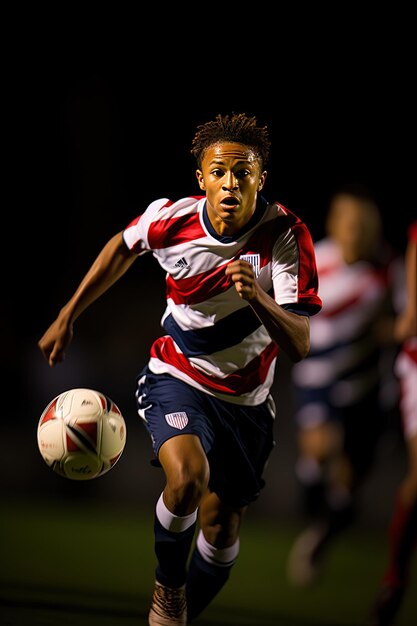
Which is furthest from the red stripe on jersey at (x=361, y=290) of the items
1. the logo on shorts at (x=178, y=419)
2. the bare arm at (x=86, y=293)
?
the logo on shorts at (x=178, y=419)

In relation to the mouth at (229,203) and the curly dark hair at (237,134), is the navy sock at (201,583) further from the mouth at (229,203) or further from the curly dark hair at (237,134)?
the curly dark hair at (237,134)

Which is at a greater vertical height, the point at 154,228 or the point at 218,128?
the point at 218,128

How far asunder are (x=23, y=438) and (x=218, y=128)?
6843 millimetres

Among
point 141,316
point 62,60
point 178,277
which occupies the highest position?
point 62,60

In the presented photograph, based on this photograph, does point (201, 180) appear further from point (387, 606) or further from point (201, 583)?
point (387, 606)

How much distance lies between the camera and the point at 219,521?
162 inches

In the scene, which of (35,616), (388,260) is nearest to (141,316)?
(388,260)

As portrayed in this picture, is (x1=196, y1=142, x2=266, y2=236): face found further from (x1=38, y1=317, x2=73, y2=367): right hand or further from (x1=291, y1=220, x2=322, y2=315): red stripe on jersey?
(x1=38, y1=317, x2=73, y2=367): right hand

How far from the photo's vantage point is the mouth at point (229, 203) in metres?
3.56

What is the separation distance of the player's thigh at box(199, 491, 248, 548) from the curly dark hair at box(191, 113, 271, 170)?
1386 millimetres

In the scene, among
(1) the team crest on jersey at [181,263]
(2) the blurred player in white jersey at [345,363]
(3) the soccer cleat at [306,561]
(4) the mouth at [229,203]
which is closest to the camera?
(4) the mouth at [229,203]

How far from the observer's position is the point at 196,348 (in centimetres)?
391

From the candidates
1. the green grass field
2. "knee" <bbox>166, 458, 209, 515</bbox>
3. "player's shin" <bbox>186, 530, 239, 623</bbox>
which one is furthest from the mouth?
the green grass field

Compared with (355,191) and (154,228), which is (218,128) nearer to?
(154,228)
